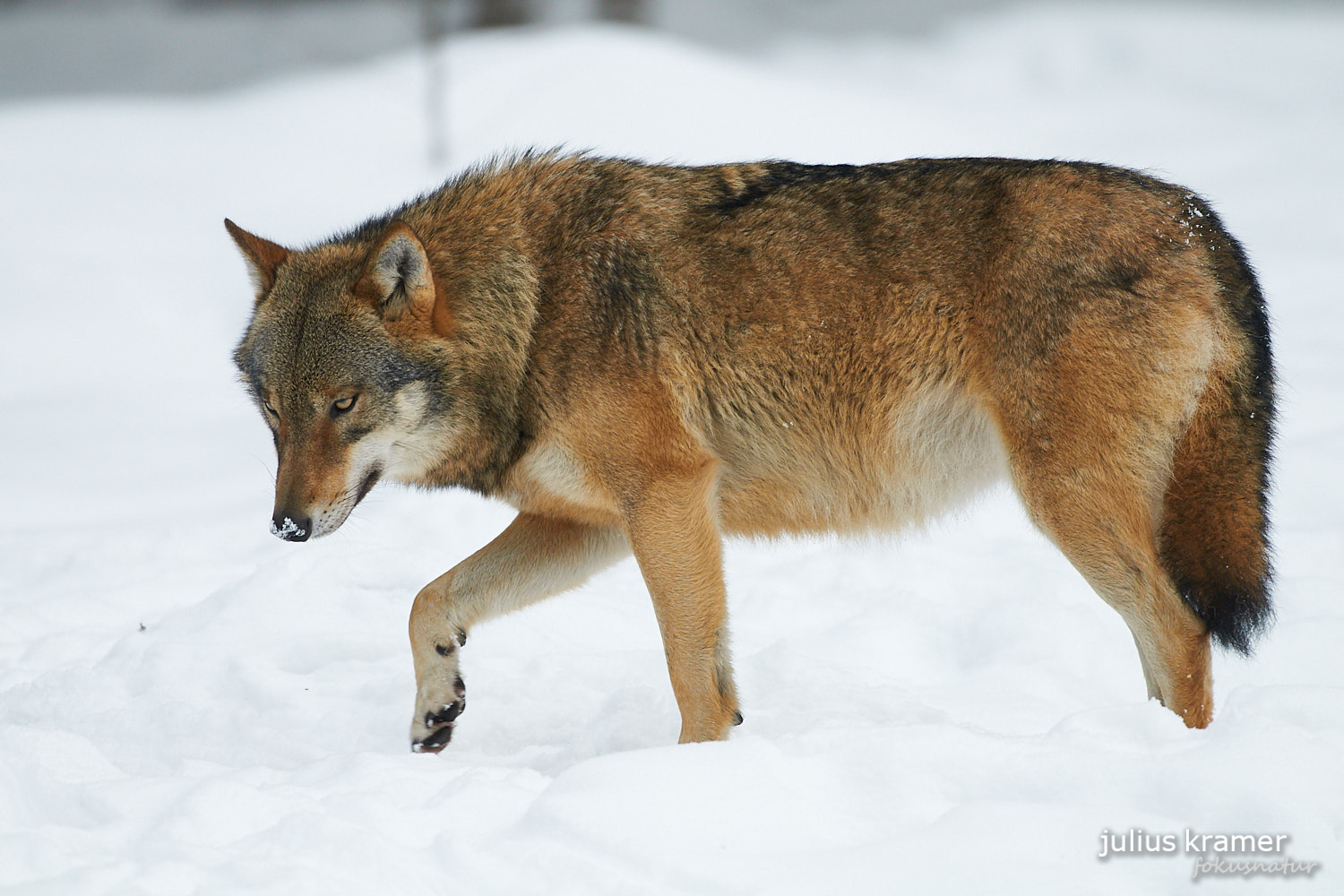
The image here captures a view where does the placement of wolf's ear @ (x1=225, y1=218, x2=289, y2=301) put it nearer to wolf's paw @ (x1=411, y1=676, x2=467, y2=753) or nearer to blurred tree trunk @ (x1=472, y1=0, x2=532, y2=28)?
wolf's paw @ (x1=411, y1=676, x2=467, y2=753)

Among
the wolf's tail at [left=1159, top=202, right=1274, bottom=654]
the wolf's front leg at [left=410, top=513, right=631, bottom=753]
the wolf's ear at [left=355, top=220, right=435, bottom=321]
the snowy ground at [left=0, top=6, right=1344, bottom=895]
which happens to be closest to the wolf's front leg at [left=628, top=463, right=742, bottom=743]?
the snowy ground at [left=0, top=6, right=1344, bottom=895]

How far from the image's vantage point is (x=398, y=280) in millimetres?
3975

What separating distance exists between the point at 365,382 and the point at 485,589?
912 millimetres

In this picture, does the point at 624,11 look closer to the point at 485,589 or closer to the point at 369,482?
the point at 485,589

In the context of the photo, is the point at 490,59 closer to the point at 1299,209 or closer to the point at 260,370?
the point at 1299,209

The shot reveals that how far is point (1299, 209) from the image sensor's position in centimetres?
1252

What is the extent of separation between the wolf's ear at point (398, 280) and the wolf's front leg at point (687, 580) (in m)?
0.98

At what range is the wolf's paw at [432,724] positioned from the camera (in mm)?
4234

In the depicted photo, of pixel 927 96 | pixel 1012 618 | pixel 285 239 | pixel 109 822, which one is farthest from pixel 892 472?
pixel 927 96

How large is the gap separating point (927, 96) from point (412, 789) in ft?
55.2

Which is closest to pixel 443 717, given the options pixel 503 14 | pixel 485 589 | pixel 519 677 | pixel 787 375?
pixel 485 589

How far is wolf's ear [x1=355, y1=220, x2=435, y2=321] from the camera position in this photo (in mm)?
3895

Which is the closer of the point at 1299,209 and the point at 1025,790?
the point at 1025,790

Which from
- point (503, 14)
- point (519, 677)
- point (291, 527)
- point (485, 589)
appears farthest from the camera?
point (503, 14)
